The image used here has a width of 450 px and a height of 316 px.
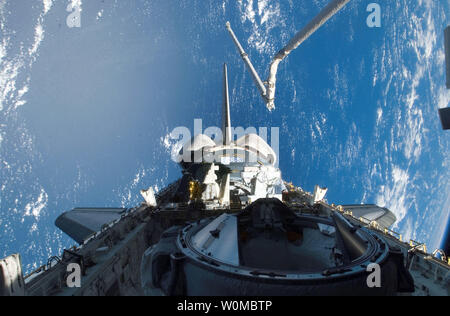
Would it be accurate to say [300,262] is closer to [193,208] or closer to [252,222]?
[252,222]
